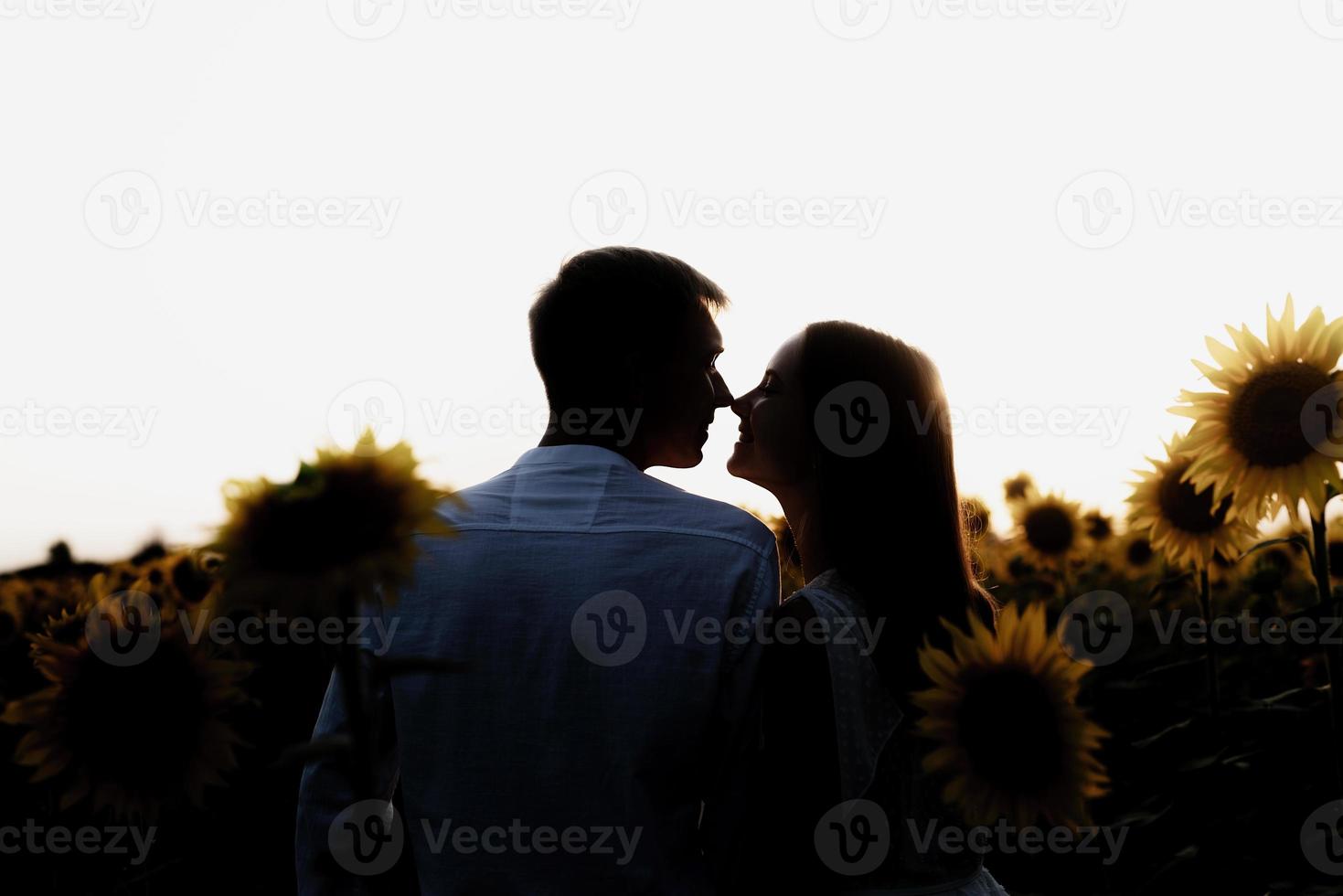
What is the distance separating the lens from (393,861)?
3.66 feet

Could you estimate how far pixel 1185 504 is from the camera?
14.4 ft

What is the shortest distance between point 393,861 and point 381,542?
37 cm

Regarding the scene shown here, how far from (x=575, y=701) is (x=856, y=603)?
2.43 ft

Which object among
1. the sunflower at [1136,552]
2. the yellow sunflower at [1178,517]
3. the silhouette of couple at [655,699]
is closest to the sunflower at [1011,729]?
the silhouette of couple at [655,699]

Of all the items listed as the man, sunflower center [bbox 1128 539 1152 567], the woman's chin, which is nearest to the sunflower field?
the man

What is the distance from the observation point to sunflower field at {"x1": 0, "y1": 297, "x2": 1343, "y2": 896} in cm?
132

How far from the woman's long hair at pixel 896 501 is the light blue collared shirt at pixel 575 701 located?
12.7 inches

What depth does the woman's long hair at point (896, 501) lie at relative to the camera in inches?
103

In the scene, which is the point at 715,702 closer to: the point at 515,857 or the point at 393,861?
the point at 515,857

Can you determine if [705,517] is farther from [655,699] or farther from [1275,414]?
[1275,414]

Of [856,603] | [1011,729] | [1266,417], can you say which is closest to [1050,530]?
[1266,417]

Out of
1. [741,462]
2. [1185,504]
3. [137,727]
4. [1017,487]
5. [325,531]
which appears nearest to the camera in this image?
[325,531]

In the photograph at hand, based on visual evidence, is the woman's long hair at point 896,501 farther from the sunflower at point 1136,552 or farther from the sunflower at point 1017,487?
the sunflower at point 1017,487

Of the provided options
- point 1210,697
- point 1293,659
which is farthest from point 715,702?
point 1293,659
